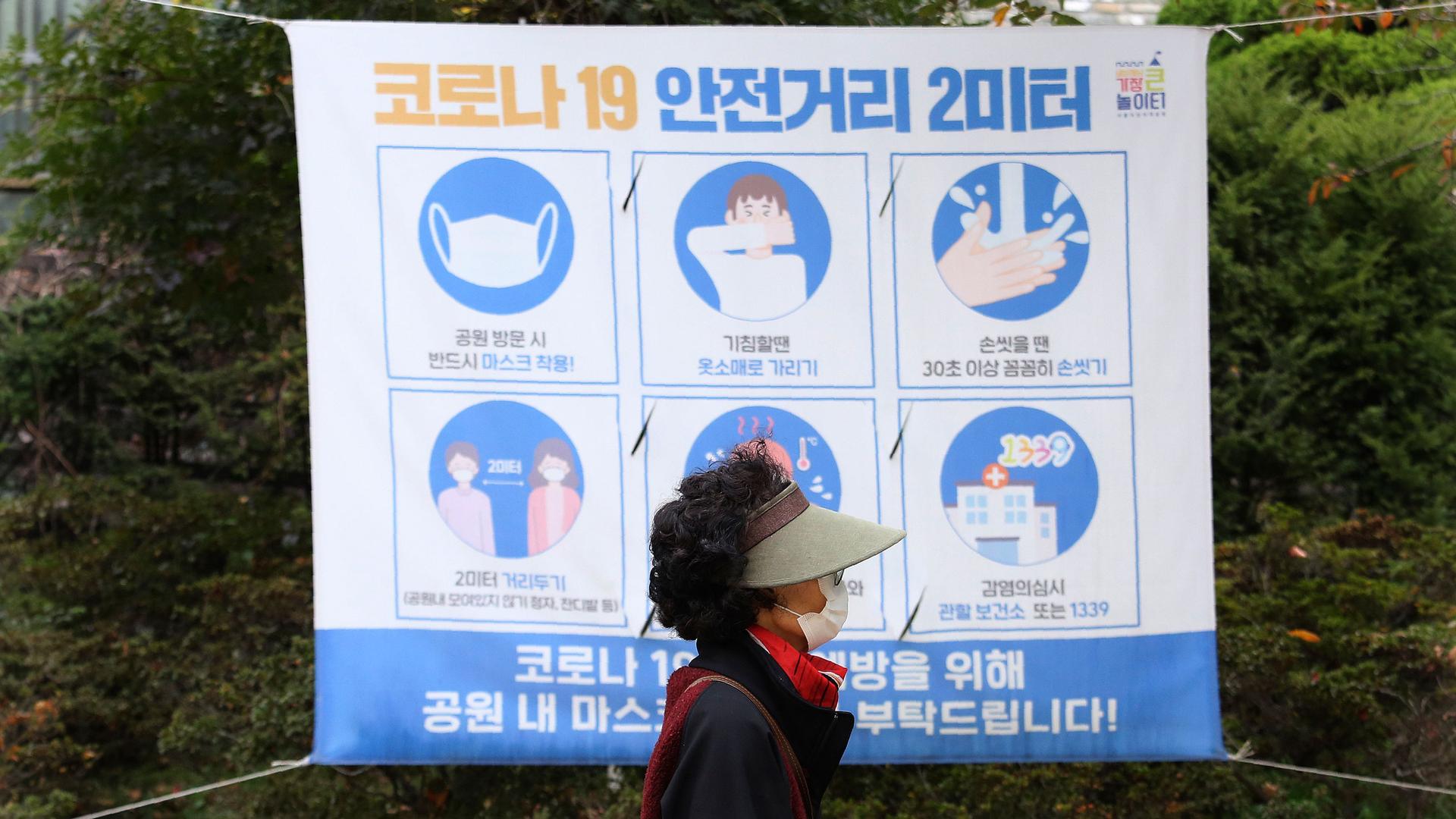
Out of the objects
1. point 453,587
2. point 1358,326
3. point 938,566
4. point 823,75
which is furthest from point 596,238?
point 1358,326

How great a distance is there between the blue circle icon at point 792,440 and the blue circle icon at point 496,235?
586mm

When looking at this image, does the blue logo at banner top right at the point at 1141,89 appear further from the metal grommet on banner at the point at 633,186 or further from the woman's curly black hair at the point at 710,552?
the woman's curly black hair at the point at 710,552

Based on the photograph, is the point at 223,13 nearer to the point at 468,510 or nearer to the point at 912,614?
the point at 468,510

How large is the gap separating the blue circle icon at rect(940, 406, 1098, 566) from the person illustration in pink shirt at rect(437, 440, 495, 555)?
1.21 m

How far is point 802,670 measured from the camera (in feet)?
6.36

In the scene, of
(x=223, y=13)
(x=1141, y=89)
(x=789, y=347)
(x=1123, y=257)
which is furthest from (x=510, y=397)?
(x=1141, y=89)

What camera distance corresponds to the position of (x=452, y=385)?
10.8 feet

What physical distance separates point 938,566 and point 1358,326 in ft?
8.55

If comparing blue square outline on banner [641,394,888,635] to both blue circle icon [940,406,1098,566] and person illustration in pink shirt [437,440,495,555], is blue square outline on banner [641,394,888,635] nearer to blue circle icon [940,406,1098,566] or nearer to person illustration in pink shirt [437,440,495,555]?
blue circle icon [940,406,1098,566]

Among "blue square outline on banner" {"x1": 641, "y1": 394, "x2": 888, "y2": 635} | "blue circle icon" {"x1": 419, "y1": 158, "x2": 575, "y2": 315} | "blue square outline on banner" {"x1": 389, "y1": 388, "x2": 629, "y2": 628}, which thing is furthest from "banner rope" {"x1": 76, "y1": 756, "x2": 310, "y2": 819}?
"blue circle icon" {"x1": 419, "y1": 158, "x2": 575, "y2": 315}

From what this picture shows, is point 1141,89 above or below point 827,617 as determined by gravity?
above

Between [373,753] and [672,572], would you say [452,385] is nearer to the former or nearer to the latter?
[373,753]

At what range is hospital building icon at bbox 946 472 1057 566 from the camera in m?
3.28

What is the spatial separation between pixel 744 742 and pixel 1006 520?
1713 millimetres
